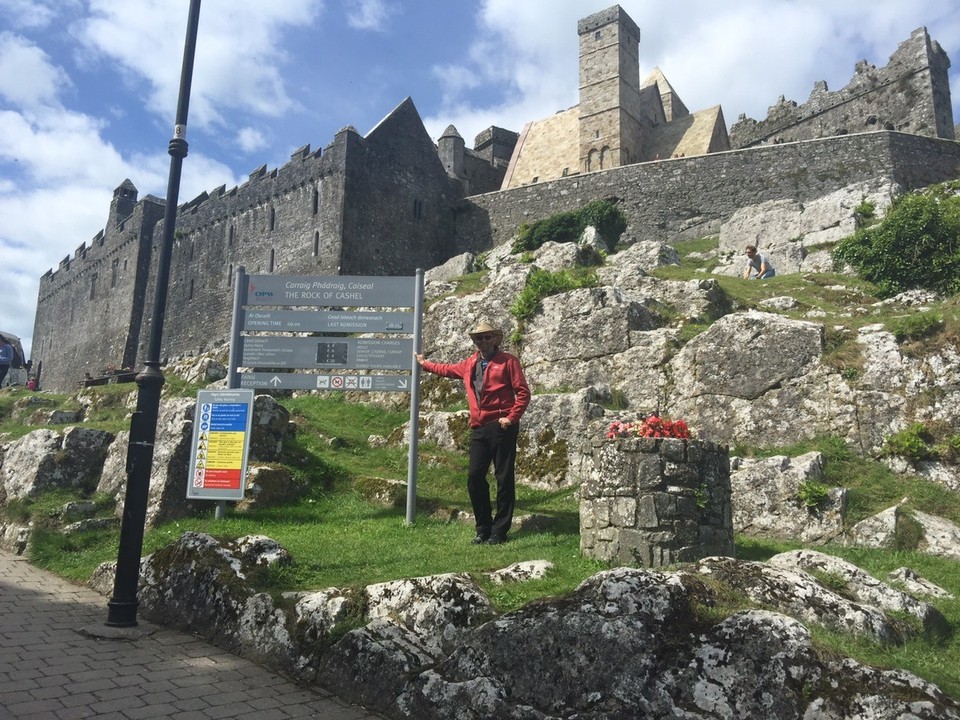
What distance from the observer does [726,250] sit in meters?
25.4

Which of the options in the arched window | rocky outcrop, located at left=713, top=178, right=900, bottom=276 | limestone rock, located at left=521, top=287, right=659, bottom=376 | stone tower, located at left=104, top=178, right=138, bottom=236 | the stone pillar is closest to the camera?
the stone pillar

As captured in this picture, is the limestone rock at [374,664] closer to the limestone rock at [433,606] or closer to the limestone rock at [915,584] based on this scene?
the limestone rock at [433,606]

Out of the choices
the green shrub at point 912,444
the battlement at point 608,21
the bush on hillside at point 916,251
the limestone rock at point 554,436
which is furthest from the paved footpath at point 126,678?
the battlement at point 608,21

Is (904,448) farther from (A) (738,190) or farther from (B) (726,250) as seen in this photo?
(A) (738,190)

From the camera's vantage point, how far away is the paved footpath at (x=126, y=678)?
4508mm

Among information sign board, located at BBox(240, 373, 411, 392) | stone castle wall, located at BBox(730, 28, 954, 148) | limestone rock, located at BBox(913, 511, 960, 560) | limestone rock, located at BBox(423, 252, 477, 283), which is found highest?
stone castle wall, located at BBox(730, 28, 954, 148)

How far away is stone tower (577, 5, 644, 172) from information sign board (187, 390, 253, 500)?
3645 centimetres

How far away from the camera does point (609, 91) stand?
1678 inches

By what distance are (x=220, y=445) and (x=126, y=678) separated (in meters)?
3.92

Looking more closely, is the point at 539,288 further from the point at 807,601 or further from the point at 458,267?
the point at 458,267

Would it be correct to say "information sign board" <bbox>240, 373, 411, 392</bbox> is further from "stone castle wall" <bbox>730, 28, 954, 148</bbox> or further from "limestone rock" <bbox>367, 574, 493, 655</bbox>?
"stone castle wall" <bbox>730, 28, 954, 148</bbox>

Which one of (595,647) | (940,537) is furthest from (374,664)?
(940,537)

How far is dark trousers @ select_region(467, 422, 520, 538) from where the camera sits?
7461mm

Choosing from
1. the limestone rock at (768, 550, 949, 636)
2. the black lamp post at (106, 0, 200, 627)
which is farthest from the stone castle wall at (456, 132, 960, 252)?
the black lamp post at (106, 0, 200, 627)
